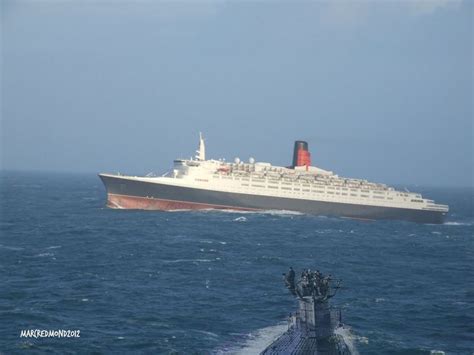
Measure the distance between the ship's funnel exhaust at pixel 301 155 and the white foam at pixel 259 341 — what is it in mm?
76932

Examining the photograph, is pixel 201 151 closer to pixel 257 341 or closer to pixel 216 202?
pixel 216 202

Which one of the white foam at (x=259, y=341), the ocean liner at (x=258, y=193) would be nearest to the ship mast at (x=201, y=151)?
the ocean liner at (x=258, y=193)

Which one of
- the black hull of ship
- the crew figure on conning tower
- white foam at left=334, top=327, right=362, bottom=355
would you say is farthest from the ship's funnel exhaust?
the crew figure on conning tower

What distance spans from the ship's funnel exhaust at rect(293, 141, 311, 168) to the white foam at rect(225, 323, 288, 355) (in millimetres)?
76932

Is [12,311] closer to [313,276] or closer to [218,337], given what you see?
[218,337]

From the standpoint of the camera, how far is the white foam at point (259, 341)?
90.9ft

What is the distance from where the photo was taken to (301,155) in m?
108

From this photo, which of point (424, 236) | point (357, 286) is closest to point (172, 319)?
point (357, 286)

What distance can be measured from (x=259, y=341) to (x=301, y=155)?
80.5 m

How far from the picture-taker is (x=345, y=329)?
31297mm

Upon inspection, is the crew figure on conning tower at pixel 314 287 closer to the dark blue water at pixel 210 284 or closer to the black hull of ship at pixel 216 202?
the dark blue water at pixel 210 284

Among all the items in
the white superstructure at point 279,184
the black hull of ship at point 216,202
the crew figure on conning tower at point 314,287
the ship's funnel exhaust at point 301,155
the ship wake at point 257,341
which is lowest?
the ship wake at point 257,341

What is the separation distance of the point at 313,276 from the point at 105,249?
35.1m

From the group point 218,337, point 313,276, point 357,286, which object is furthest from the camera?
point 357,286
